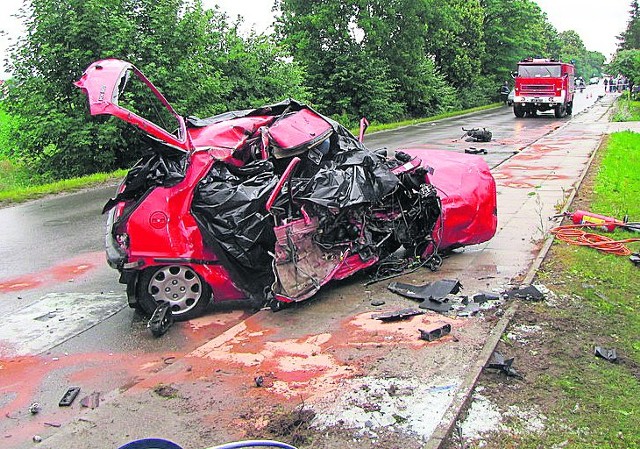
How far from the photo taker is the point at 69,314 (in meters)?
6.72

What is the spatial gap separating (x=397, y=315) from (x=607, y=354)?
1.81 meters

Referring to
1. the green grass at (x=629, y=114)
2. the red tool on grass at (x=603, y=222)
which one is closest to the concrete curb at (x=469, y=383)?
the red tool on grass at (x=603, y=222)

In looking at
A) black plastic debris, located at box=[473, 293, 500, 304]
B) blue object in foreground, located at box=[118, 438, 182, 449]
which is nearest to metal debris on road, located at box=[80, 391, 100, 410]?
blue object in foreground, located at box=[118, 438, 182, 449]

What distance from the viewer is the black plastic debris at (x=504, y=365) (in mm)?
4744

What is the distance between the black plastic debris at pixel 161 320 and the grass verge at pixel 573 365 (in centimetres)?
301

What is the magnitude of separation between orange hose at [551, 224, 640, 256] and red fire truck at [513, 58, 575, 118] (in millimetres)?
30288

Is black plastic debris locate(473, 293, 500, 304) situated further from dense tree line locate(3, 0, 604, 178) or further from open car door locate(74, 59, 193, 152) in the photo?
dense tree line locate(3, 0, 604, 178)

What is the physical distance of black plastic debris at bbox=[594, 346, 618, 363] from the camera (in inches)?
200

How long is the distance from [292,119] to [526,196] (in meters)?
7.01

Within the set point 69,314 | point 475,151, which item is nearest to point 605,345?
point 69,314

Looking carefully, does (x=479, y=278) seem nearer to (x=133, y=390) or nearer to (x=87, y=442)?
(x=133, y=390)

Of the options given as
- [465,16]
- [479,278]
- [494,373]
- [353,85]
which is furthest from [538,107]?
[494,373]

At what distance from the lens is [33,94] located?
19047 millimetres

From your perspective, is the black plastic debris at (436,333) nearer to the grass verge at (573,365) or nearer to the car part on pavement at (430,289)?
the grass verge at (573,365)
